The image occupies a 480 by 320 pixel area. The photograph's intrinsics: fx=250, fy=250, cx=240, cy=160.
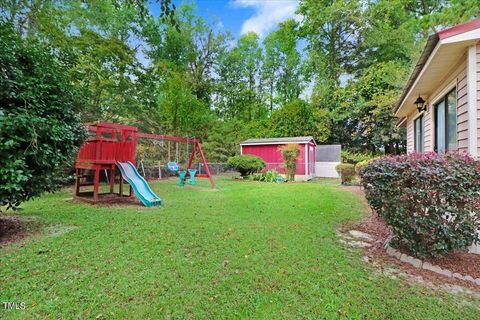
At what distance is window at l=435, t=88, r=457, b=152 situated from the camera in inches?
162

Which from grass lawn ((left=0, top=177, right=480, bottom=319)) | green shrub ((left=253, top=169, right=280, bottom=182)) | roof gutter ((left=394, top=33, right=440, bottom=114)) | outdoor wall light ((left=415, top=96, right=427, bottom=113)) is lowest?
grass lawn ((left=0, top=177, right=480, bottom=319))

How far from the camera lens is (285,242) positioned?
141 inches

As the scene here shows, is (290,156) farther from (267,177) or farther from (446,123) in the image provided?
(446,123)

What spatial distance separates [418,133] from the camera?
281 inches

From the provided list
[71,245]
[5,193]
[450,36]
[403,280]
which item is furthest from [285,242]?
[5,193]

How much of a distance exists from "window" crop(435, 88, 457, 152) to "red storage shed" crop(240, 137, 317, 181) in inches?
354

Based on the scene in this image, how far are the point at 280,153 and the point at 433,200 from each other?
12.0m

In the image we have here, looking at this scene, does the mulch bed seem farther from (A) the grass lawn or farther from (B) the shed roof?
(B) the shed roof

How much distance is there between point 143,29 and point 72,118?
65.0ft

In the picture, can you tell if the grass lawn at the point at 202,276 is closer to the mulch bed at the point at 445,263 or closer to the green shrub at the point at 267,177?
the mulch bed at the point at 445,263

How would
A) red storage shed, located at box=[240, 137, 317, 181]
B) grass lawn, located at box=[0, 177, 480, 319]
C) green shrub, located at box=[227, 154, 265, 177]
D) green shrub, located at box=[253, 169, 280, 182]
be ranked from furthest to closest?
red storage shed, located at box=[240, 137, 317, 181], green shrub, located at box=[227, 154, 265, 177], green shrub, located at box=[253, 169, 280, 182], grass lawn, located at box=[0, 177, 480, 319]

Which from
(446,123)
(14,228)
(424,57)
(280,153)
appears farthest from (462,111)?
(280,153)

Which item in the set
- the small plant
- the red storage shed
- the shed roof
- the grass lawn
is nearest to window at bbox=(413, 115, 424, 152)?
the grass lawn

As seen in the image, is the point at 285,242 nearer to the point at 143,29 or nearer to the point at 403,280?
the point at 403,280
